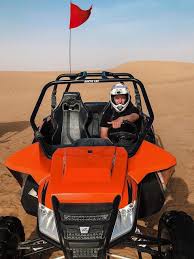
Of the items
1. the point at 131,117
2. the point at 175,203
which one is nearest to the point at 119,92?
the point at 131,117

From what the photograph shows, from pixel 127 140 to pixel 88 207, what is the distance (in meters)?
1.83

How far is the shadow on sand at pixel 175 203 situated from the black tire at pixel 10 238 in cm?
184

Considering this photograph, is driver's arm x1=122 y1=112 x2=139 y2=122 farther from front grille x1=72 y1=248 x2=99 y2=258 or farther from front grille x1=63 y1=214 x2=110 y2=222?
front grille x1=72 y1=248 x2=99 y2=258

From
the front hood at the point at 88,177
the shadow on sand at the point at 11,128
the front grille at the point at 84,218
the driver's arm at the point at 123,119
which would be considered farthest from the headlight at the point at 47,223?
the shadow on sand at the point at 11,128

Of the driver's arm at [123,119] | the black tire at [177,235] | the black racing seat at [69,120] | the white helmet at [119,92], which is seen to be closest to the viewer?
the black tire at [177,235]

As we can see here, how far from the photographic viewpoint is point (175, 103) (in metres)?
22.0

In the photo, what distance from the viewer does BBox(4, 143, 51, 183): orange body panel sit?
144 inches

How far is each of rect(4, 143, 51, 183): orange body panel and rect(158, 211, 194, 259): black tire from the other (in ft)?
3.81

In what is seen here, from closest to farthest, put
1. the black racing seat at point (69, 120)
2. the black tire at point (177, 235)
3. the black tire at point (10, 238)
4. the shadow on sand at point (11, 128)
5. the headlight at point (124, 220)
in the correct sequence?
the headlight at point (124, 220) < the black tire at point (177, 235) < the black tire at point (10, 238) < the black racing seat at point (69, 120) < the shadow on sand at point (11, 128)

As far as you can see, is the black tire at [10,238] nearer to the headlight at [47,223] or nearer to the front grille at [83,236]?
the headlight at [47,223]

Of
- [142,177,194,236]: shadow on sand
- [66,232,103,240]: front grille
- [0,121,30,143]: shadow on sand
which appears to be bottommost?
[0,121,30,143]: shadow on sand

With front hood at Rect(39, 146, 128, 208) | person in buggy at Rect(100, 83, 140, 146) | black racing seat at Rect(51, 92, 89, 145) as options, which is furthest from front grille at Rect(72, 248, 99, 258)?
black racing seat at Rect(51, 92, 89, 145)

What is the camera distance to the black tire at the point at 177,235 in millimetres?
3166

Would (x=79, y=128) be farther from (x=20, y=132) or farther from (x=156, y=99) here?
(x=156, y=99)
